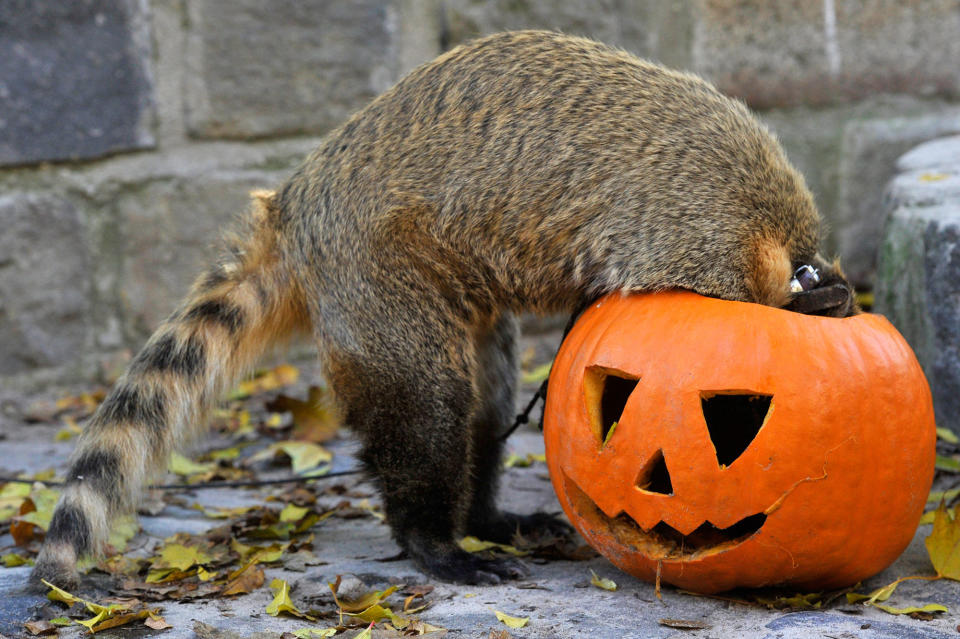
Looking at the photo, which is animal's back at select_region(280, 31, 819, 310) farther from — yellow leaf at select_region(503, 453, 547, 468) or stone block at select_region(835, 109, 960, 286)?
stone block at select_region(835, 109, 960, 286)

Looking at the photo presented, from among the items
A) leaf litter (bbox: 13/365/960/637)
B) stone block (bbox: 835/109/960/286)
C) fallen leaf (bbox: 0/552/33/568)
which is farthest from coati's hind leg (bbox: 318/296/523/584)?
stone block (bbox: 835/109/960/286)

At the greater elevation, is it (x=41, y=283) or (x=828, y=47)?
(x=828, y=47)

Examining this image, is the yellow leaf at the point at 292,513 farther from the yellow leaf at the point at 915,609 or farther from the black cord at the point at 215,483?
the yellow leaf at the point at 915,609

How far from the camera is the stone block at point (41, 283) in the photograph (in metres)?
4.52

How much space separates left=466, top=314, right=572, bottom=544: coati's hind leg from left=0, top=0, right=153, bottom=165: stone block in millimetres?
2183

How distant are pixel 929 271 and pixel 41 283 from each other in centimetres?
355

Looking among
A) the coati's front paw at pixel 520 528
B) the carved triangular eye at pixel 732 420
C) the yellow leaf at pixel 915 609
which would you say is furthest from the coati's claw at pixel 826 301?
the coati's front paw at pixel 520 528

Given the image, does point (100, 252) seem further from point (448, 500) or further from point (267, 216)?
point (448, 500)

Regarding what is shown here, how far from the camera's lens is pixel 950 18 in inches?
191

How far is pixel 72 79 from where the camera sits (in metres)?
4.46

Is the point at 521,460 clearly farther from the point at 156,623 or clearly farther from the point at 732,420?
the point at 156,623

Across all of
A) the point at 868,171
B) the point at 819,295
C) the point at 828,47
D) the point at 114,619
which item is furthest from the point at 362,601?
the point at 828,47

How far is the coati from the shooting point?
2.80 m

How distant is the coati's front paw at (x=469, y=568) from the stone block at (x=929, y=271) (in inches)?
59.0
